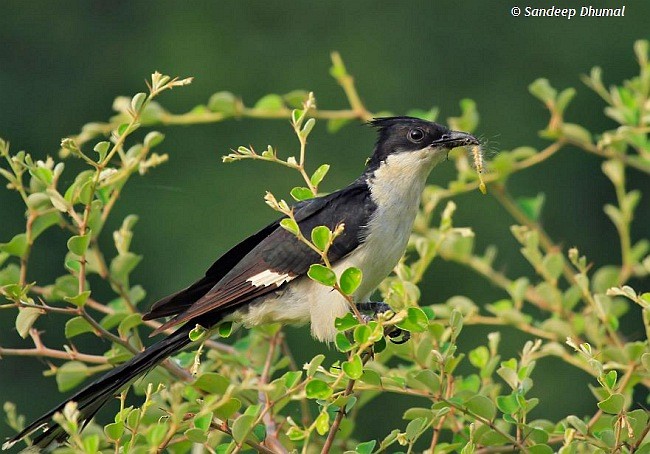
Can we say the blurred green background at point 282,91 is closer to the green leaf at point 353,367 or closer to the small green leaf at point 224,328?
A: the small green leaf at point 224,328

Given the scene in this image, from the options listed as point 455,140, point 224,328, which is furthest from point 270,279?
A: point 455,140

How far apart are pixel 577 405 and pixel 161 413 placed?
5976mm

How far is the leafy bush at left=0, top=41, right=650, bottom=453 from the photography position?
191 cm

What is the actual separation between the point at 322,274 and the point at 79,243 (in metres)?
0.65

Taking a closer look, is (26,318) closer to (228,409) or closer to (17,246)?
(17,246)

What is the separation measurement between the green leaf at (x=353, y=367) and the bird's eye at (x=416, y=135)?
41.5 inches

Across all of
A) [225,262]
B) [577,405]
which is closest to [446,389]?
[225,262]

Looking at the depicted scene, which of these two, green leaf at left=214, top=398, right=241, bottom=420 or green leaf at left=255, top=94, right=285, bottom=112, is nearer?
green leaf at left=214, top=398, right=241, bottom=420

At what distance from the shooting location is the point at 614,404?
193 centimetres

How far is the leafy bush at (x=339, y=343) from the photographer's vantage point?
1913 millimetres

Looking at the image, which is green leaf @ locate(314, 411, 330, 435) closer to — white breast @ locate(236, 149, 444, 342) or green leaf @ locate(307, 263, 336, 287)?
green leaf @ locate(307, 263, 336, 287)

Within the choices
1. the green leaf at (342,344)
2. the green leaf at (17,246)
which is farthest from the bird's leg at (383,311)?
the green leaf at (17,246)

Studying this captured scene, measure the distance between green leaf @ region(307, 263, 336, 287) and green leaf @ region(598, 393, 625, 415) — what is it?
0.51 m

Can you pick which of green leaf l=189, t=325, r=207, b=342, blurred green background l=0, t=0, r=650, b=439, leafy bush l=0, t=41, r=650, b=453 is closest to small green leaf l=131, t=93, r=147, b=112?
leafy bush l=0, t=41, r=650, b=453
